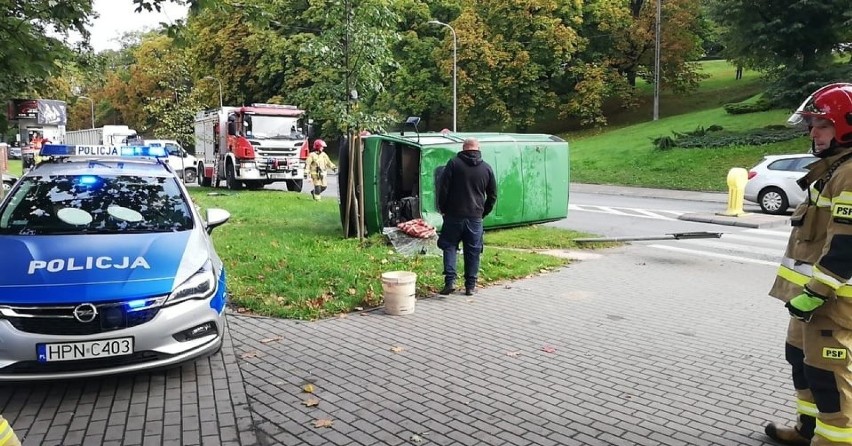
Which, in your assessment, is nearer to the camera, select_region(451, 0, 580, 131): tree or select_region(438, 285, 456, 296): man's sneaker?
select_region(438, 285, 456, 296): man's sneaker

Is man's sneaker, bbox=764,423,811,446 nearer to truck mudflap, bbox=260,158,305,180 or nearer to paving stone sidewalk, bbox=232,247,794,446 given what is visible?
paving stone sidewalk, bbox=232,247,794,446

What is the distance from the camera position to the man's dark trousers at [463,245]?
7.86 metres

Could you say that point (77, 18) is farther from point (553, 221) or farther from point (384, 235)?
point (553, 221)

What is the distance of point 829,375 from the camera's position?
3365 millimetres

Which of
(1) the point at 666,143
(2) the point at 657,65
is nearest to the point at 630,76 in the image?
(2) the point at 657,65

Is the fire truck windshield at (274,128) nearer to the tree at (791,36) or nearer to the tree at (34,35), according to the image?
the tree at (34,35)

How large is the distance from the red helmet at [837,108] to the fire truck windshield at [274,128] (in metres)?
21.4

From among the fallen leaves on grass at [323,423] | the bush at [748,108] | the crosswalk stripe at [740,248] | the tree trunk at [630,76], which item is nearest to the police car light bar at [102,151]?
the fallen leaves on grass at [323,423]

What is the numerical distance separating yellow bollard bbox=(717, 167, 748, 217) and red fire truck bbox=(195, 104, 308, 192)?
13.5 meters

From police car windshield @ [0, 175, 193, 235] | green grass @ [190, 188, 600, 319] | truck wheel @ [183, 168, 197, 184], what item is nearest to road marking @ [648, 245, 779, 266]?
green grass @ [190, 188, 600, 319]

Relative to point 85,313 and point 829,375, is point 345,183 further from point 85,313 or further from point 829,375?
point 829,375

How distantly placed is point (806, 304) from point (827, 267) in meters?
0.20

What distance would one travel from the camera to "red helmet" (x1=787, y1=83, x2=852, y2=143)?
3328 millimetres

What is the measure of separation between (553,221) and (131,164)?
9.33 metres
